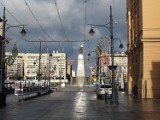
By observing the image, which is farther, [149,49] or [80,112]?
[149,49]

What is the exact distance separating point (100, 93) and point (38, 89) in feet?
48.8

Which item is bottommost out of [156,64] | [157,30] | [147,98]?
[147,98]

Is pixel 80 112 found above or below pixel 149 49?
below

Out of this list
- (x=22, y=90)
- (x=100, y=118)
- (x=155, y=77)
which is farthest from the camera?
(x=155, y=77)

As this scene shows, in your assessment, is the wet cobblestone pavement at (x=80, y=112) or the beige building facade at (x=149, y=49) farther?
the beige building facade at (x=149, y=49)

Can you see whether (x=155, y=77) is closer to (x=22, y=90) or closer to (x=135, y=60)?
(x=135, y=60)

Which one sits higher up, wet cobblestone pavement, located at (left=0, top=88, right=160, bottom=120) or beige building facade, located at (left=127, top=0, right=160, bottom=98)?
beige building facade, located at (left=127, top=0, right=160, bottom=98)

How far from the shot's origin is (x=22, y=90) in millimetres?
44312

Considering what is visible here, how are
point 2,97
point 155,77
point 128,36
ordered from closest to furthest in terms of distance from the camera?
1. point 2,97
2. point 155,77
3. point 128,36

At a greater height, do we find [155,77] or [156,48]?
[156,48]

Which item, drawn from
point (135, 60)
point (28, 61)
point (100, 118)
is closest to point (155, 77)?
point (135, 60)

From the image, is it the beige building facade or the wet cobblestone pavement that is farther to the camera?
the beige building facade

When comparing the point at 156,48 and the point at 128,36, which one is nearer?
the point at 156,48

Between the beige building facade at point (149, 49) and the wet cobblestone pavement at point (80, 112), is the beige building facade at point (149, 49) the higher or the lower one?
the higher one
